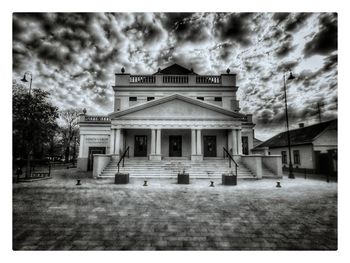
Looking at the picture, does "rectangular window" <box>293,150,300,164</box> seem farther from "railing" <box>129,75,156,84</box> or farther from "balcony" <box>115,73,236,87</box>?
"railing" <box>129,75,156,84</box>

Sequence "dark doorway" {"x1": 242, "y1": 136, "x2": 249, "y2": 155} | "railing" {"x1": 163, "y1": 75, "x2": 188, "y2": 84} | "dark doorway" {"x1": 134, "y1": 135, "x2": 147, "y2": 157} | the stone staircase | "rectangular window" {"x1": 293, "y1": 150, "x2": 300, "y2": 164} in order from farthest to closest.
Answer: "dark doorway" {"x1": 242, "y1": 136, "x2": 249, "y2": 155} → "railing" {"x1": 163, "y1": 75, "x2": 188, "y2": 84} → "dark doorway" {"x1": 134, "y1": 135, "x2": 147, "y2": 157} → "rectangular window" {"x1": 293, "y1": 150, "x2": 300, "y2": 164} → the stone staircase

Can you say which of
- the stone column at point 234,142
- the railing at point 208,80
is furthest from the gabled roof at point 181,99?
the railing at point 208,80

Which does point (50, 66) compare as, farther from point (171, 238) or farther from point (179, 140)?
point (179, 140)

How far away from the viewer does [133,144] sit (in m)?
15.8

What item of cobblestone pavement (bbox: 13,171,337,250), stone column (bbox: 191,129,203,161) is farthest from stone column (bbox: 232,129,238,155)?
cobblestone pavement (bbox: 13,171,337,250)

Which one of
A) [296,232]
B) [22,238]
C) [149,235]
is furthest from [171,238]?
[22,238]

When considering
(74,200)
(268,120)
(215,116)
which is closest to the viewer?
(74,200)

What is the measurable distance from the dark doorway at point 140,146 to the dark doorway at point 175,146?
7.26ft

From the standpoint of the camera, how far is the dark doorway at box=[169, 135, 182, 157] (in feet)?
52.3

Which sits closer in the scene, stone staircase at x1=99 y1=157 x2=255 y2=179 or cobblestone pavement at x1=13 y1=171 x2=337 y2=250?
cobblestone pavement at x1=13 y1=171 x2=337 y2=250

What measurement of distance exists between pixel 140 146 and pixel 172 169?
5091 mm

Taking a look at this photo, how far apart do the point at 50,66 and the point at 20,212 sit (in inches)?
134

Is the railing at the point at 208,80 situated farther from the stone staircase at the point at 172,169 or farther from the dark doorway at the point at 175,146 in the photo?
the stone staircase at the point at 172,169

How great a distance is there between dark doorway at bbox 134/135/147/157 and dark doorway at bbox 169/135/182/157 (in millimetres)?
2213
